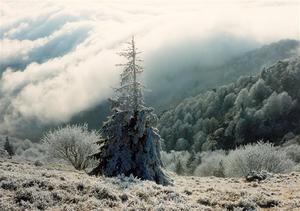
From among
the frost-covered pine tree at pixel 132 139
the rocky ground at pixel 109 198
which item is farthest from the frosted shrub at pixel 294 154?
the rocky ground at pixel 109 198

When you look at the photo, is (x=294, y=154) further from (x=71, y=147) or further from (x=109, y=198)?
(x=109, y=198)

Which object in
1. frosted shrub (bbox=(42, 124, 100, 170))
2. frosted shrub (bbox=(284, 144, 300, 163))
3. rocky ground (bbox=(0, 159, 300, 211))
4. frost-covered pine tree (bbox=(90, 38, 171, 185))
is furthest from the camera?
frosted shrub (bbox=(284, 144, 300, 163))

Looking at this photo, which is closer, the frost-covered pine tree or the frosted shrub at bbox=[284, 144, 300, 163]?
the frost-covered pine tree

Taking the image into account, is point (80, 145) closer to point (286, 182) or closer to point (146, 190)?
point (286, 182)

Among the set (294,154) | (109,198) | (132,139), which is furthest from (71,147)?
(294,154)

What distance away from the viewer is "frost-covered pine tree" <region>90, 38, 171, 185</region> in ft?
131

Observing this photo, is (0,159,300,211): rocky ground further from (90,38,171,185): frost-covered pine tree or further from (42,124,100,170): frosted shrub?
(42,124,100,170): frosted shrub

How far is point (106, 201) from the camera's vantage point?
2527cm

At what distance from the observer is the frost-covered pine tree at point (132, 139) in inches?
1576

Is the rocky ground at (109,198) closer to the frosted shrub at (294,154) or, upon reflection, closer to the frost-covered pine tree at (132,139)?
the frost-covered pine tree at (132,139)

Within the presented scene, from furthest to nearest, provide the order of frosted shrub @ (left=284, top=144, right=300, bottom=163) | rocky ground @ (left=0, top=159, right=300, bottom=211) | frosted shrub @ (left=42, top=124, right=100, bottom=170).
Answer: frosted shrub @ (left=284, top=144, right=300, bottom=163), frosted shrub @ (left=42, top=124, right=100, bottom=170), rocky ground @ (left=0, top=159, right=300, bottom=211)

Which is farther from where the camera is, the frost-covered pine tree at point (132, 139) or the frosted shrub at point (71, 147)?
the frosted shrub at point (71, 147)

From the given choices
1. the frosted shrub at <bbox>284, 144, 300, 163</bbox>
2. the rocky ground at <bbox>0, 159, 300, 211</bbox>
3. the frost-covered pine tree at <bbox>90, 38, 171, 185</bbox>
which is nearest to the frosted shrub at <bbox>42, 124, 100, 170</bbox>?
the frost-covered pine tree at <bbox>90, 38, 171, 185</bbox>

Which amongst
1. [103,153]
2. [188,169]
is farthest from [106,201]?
[188,169]
